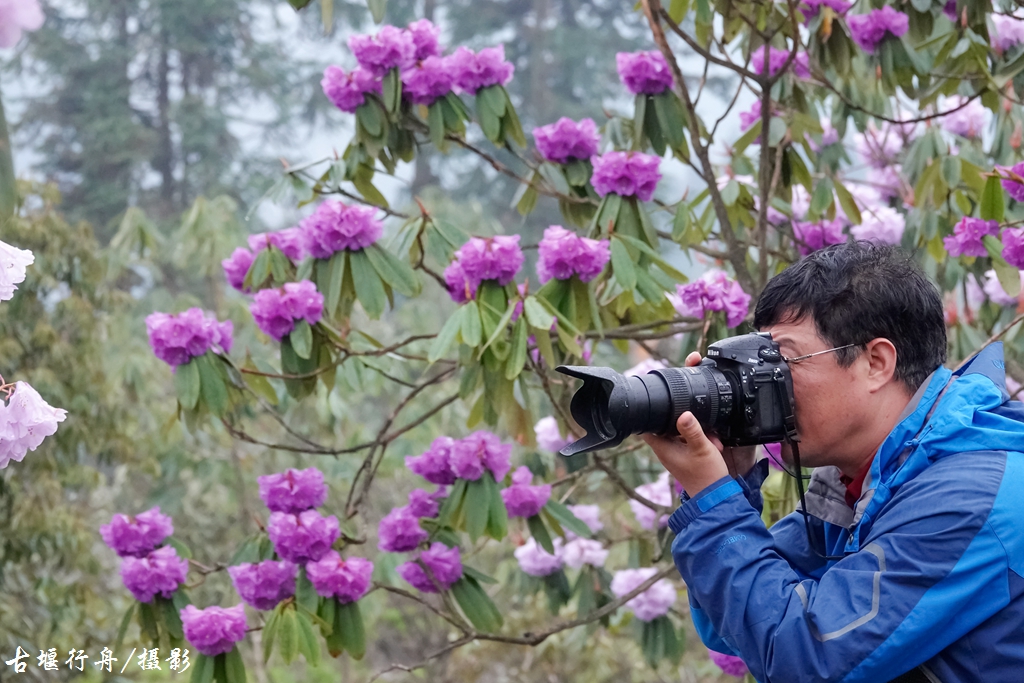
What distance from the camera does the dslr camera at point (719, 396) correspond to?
3.56 ft

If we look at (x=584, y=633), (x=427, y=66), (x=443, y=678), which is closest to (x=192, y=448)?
(x=443, y=678)

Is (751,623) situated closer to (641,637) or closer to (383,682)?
(641,637)

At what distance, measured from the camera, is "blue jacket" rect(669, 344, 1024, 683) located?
0.95 m

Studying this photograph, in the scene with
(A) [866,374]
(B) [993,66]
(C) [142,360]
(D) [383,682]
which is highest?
(B) [993,66]

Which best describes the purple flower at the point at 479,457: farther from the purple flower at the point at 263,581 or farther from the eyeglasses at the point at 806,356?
the eyeglasses at the point at 806,356

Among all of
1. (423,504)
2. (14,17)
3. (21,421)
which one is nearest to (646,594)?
(423,504)

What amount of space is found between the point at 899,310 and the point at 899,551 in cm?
26

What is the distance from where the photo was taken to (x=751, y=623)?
3.33 feet

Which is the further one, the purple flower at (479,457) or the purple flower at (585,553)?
the purple flower at (585,553)

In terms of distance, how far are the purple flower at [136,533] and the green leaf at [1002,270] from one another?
1.53 metres

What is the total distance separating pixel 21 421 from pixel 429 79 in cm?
130

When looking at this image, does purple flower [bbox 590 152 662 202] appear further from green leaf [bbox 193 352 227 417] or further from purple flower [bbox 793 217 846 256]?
green leaf [bbox 193 352 227 417]

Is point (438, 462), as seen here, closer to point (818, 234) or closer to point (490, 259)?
point (490, 259)

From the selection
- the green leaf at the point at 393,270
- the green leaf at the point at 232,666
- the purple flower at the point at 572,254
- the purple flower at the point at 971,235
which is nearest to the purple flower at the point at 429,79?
the green leaf at the point at 393,270
